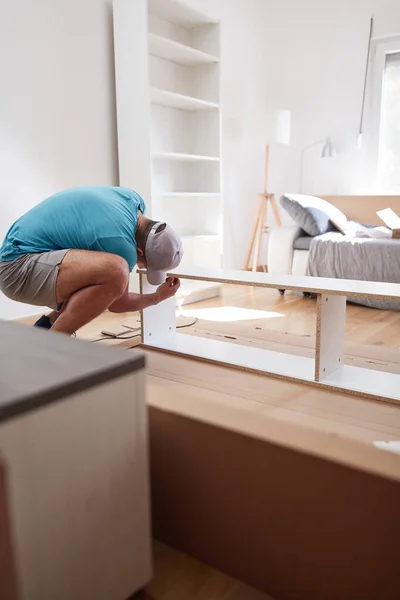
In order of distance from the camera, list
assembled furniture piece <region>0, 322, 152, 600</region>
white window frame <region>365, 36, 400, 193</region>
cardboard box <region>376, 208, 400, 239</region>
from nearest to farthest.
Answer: assembled furniture piece <region>0, 322, 152, 600</region>, cardboard box <region>376, 208, 400, 239</region>, white window frame <region>365, 36, 400, 193</region>

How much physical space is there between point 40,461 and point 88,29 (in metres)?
3.22

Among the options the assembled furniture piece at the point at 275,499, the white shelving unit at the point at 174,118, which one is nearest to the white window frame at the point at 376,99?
the white shelving unit at the point at 174,118

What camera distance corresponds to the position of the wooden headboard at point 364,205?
416 cm

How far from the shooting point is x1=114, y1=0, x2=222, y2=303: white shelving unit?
320 centimetres

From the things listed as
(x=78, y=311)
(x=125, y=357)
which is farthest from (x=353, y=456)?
(x=78, y=311)

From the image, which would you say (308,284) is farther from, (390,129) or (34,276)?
(390,129)

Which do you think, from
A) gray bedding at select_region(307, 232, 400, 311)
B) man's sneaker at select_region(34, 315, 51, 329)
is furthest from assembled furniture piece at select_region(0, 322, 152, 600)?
gray bedding at select_region(307, 232, 400, 311)

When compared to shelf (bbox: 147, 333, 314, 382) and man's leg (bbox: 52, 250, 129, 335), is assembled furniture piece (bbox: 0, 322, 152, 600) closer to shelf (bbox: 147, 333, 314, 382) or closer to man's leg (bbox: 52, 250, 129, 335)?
man's leg (bbox: 52, 250, 129, 335)

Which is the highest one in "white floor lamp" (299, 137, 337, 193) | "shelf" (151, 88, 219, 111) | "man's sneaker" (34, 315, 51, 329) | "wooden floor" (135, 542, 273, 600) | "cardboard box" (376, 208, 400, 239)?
"shelf" (151, 88, 219, 111)

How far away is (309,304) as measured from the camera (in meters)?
3.38

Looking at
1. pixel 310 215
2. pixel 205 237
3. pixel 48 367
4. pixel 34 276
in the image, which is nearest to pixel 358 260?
pixel 310 215

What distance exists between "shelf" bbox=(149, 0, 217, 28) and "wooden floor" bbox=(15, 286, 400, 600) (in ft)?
6.30

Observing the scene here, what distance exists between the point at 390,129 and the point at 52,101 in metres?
2.95

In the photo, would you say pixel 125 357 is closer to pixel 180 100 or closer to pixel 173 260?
pixel 173 260
